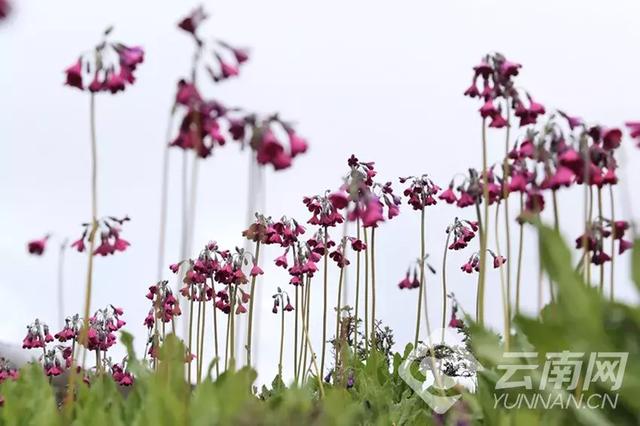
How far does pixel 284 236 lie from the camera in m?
8.27

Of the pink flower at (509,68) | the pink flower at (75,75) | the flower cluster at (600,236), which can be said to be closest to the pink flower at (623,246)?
the flower cluster at (600,236)

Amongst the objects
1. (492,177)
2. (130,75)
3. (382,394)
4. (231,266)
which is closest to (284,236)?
(231,266)

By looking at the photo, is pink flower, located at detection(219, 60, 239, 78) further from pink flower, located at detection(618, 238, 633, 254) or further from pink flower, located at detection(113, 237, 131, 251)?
pink flower, located at detection(618, 238, 633, 254)

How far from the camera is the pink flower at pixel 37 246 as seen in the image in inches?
188

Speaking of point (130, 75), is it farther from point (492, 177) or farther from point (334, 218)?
point (334, 218)

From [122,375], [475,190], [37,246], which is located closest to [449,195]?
[475,190]

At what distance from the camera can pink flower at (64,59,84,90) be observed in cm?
466

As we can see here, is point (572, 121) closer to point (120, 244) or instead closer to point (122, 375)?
point (120, 244)

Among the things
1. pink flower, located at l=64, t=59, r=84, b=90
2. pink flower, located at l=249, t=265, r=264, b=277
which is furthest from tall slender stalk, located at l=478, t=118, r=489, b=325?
pink flower, located at l=249, t=265, r=264, b=277

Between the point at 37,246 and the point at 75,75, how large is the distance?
934mm

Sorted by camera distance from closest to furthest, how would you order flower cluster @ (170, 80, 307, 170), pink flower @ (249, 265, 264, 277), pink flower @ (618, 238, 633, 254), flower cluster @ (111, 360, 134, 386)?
1. flower cluster @ (170, 80, 307, 170)
2. pink flower @ (618, 238, 633, 254)
3. pink flower @ (249, 265, 264, 277)
4. flower cluster @ (111, 360, 134, 386)

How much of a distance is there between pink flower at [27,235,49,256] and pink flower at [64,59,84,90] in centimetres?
83

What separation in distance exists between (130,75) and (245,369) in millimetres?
1636

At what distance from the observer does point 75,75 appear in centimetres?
467
